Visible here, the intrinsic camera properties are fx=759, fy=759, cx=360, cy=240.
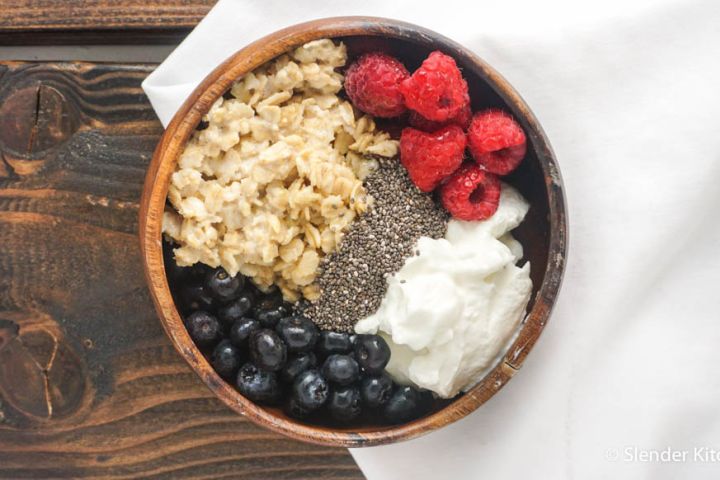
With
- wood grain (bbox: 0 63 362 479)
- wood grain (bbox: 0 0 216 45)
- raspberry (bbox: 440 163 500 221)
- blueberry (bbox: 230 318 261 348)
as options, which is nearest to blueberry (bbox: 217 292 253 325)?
blueberry (bbox: 230 318 261 348)

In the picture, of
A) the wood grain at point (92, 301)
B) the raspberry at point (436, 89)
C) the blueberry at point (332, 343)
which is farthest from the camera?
the wood grain at point (92, 301)

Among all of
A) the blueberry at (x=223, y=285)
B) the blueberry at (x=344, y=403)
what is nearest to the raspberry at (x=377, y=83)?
the blueberry at (x=223, y=285)

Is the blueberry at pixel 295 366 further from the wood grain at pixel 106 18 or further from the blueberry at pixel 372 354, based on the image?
the wood grain at pixel 106 18

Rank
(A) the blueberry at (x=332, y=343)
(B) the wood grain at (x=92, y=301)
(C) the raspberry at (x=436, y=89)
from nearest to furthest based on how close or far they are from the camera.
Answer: (C) the raspberry at (x=436, y=89) < (A) the blueberry at (x=332, y=343) < (B) the wood grain at (x=92, y=301)

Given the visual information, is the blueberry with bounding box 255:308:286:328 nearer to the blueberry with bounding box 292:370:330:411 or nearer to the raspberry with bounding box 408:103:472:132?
the blueberry with bounding box 292:370:330:411

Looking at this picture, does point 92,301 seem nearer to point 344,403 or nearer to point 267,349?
point 267,349

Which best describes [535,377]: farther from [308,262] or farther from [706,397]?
[308,262]

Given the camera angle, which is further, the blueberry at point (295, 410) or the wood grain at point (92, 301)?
the wood grain at point (92, 301)
